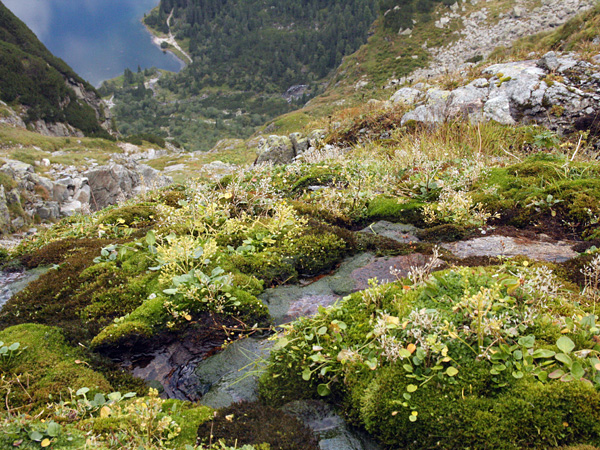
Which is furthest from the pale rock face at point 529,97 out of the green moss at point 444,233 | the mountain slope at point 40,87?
the mountain slope at point 40,87

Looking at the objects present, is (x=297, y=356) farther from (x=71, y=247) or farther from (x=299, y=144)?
(x=299, y=144)

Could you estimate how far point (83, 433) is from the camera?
2125 millimetres

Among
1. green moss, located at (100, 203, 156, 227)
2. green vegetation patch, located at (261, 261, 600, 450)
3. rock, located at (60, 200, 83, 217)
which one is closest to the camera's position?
green vegetation patch, located at (261, 261, 600, 450)

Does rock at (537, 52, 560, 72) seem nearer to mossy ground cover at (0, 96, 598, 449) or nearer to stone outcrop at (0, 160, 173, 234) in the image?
mossy ground cover at (0, 96, 598, 449)

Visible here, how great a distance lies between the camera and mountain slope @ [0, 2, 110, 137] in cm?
5381

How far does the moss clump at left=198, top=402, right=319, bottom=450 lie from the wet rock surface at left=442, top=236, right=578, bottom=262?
3.20 metres

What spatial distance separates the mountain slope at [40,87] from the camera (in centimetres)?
5381

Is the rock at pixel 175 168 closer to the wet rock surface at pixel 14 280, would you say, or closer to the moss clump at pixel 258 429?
the wet rock surface at pixel 14 280

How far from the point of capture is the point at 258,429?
2.24 metres

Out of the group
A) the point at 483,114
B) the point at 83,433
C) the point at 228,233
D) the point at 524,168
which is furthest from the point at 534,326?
the point at 483,114

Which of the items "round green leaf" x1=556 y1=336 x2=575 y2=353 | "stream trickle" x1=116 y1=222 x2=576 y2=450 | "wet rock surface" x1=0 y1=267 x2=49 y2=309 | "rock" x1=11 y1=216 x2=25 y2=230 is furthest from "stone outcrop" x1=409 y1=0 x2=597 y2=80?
"round green leaf" x1=556 y1=336 x2=575 y2=353

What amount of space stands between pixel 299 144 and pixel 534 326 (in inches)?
612

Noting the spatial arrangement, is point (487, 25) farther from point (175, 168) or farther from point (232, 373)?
point (232, 373)

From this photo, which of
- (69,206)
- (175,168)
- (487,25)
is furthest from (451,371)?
(487,25)
